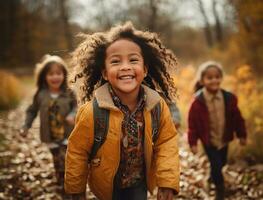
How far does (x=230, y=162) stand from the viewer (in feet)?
19.3

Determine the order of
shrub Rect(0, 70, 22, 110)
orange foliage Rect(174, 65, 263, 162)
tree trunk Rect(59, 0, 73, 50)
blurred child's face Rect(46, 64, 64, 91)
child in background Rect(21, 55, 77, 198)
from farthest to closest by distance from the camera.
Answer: tree trunk Rect(59, 0, 73, 50), shrub Rect(0, 70, 22, 110), orange foliage Rect(174, 65, 263, 162), blurred child's face Rect(46, 64, 64, 91), child in background Rect(21, 55, 77, 198)

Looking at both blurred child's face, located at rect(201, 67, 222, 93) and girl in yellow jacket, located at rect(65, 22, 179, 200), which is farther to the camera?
blurred child's face, located at rect(201, 67, 222, 93)

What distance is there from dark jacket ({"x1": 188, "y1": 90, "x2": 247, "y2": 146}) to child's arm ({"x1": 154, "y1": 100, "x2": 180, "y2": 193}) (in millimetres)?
1840

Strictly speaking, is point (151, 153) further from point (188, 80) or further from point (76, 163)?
point (188, 80)

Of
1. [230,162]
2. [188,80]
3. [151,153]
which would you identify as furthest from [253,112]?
[151,153]

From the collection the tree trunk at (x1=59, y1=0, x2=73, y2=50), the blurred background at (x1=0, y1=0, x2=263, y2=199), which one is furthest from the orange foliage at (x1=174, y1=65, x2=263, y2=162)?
the tree trunk at (x1=59, y1=0, x2=73, y2=50)

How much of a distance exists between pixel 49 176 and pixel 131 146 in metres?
3.15

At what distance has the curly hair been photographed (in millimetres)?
3062

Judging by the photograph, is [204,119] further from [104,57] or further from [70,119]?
[104,57]

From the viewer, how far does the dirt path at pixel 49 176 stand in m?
4.93

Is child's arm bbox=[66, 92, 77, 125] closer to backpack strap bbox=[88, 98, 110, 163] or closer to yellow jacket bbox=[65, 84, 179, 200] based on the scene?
yellow jacket bbox=[65, 84, 179, 200]

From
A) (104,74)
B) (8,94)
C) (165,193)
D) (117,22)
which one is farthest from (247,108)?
(117,22)

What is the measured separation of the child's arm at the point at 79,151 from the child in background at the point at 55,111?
7.05 feet

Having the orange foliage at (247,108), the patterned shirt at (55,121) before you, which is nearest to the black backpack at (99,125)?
the orange foliage at (247,108)
